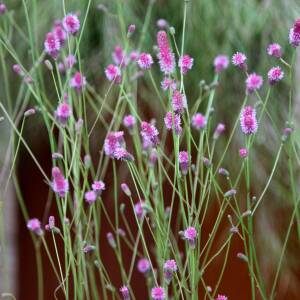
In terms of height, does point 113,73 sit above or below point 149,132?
above

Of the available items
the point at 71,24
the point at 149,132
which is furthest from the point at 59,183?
the point at 71,24

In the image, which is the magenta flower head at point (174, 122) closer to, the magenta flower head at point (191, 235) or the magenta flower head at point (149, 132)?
the magenta flower head at point (149, 132)

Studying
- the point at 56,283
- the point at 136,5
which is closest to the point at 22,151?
the point at 56,283

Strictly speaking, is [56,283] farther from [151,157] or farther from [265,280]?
[151,157]

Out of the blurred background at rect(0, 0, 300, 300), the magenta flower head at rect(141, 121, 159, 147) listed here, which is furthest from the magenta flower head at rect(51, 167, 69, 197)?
the blurred background at rect(0, 0, 300, 300)

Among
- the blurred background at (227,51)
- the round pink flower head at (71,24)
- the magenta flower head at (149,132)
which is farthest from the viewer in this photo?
the blurred background at (227,51)

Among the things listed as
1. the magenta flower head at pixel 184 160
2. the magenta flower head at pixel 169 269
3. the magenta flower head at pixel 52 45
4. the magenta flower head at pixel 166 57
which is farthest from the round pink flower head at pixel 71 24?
the magenta flower head at pixel 169 269

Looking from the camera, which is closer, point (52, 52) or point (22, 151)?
point (52, 52)

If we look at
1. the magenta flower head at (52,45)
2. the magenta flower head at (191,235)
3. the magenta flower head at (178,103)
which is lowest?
the magenta flower head at (191,235)

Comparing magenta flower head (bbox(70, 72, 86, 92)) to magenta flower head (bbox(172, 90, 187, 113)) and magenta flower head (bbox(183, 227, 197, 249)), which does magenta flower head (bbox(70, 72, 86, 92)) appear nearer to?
magenta flower head (bbox(172, 90, 187, 113))

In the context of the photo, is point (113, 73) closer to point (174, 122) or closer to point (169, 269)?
point (174, 122)

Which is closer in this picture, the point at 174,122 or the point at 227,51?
the point at 174,122
